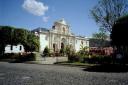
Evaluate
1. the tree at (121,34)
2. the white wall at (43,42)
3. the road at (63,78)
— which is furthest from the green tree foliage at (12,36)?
the road at (63,78)

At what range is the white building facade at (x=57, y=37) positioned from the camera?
249ft

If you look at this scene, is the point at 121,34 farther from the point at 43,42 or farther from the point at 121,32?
the point at 43,42

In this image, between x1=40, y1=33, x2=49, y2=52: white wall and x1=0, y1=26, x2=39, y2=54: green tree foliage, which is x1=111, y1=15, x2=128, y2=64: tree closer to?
x1=0, y1=26, x2=39, y2=54: green tree foliage

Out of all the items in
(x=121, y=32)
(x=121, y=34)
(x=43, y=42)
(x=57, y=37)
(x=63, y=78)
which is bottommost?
(x=63, y=78)

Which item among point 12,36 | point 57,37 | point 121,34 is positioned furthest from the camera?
point 57,37

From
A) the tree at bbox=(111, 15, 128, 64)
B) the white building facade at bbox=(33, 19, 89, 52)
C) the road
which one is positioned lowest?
the road

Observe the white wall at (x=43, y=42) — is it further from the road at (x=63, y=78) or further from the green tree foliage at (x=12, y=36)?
the road at (x=63, y=78)

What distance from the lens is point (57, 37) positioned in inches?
3260

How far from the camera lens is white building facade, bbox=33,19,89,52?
249 feet

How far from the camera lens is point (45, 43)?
3012 inches

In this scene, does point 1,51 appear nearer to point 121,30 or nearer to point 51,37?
point 51,37

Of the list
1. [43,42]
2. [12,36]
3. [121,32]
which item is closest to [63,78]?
[121,32]

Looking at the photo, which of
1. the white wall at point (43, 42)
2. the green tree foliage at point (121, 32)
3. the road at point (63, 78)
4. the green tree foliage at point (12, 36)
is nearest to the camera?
the road at point (63, 78)

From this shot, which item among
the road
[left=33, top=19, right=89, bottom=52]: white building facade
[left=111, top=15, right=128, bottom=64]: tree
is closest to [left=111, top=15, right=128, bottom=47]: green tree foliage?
[left=111, top=15, right=128, bottom=64]: tree
